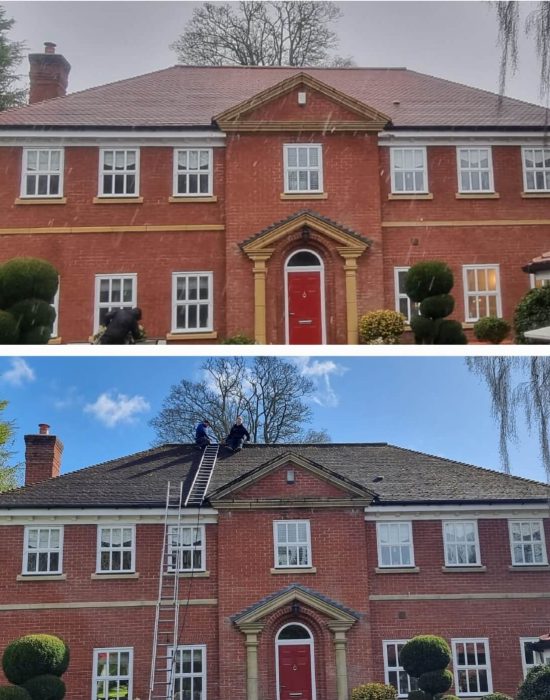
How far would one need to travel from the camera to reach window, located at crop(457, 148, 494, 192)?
11984 mm

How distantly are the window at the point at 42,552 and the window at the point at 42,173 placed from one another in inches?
260

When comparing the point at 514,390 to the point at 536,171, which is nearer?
the point at 514,390

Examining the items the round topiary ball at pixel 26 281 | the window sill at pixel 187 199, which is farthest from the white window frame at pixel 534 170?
the round topiary ball at pixel 26 281

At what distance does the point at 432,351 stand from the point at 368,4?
6.95 metres

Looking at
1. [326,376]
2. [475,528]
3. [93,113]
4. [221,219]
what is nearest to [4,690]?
[326,376]

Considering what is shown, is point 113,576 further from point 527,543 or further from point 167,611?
point 527,543

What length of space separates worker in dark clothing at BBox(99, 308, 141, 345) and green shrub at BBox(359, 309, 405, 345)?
8.87ft

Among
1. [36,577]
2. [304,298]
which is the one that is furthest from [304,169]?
[36,577]

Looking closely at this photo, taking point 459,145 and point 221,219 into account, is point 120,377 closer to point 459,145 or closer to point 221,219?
point 221,219

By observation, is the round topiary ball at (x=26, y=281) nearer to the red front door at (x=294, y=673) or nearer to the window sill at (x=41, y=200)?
the window sill at (x=41, y=200)

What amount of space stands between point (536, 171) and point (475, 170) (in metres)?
0.75

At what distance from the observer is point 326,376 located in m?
6.06

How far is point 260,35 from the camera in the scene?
1233 cm

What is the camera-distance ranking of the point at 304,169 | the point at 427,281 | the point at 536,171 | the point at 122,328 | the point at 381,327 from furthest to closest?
the point at 536,171 < the point at 304,169 < the point at 427,281 < the point at 381,327 < the point at 122,328
